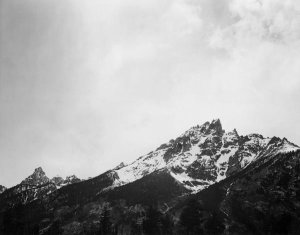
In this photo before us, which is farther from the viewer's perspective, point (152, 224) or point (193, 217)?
point (152, 224)

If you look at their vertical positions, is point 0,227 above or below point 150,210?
above

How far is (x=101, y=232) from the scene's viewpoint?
138875 mm

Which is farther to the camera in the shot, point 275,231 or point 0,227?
point 0,227

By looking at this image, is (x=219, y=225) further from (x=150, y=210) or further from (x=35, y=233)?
(x=35, y=233)

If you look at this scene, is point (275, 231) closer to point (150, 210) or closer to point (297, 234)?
point (297, 234)

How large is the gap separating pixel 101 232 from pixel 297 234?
6712cm

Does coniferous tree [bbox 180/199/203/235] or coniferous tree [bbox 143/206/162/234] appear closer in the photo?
coniferous tree [bbox 180/199/203/235]

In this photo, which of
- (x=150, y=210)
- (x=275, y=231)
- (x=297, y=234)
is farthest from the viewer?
(x=150, y=210)

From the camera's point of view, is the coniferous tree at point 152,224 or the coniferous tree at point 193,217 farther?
the coniferous tree at point 152,224

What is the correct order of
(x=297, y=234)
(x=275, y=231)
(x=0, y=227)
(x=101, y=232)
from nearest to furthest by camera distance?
(x=297, y=234) → (x=275, y=231) → (x=101, y=232) → (x=0, y=227)

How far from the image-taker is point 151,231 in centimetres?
12262

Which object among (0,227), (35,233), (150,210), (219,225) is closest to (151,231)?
(150,210)

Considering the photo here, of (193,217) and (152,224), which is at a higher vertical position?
(152,224)

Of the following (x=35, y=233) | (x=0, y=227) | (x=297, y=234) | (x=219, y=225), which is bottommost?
(x=297, y=234)
